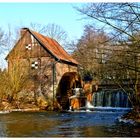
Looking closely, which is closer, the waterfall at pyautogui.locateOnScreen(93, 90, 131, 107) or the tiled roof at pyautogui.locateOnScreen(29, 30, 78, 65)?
the waterfall at pyautogui.locateOnScreen(93, 90, 131, 107)

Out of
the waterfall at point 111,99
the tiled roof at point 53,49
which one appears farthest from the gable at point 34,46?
the waterfall at point 111,99

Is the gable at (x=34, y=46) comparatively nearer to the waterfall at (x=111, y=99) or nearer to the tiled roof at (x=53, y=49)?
the tiled roof at (x=53, y=49)

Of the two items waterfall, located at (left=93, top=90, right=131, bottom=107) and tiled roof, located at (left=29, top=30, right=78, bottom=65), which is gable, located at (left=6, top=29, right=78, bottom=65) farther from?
waterfall, located at (left=93, top=90, right=131, bottom=107)

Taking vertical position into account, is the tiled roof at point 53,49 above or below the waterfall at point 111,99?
above

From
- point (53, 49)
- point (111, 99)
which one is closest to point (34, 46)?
point (53, 49)

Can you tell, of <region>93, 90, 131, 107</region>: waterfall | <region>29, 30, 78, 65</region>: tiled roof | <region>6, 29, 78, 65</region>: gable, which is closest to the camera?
<region>93, 90, 131, 107</region>: waterfall

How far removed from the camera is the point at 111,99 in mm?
26859

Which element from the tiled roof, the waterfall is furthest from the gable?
the waterfall

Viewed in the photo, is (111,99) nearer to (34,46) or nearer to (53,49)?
(53,49)

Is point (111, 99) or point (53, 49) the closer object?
point (111, 99)

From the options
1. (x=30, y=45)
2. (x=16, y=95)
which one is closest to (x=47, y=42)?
(x=30, y=45)

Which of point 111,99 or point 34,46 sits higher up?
point 34,46

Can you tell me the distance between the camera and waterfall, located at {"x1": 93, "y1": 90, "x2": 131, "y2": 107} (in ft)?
86.6

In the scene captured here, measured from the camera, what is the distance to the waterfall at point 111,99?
86.6ft
